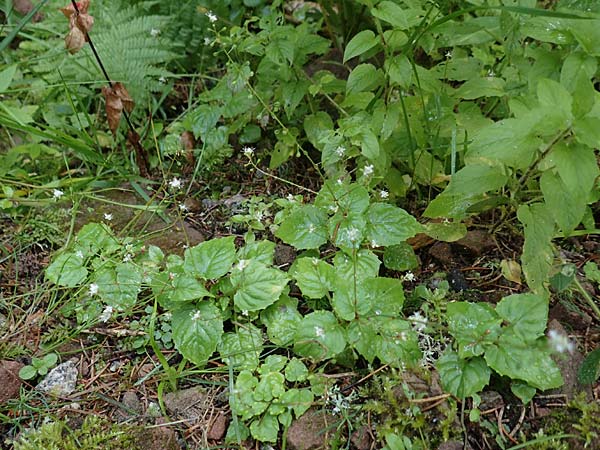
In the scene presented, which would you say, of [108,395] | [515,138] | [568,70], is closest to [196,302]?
[108,395]

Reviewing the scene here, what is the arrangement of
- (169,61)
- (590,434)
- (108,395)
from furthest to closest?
1. (169,61)
2. (108,395)
3. (590,434)

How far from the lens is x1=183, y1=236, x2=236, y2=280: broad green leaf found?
2.18m

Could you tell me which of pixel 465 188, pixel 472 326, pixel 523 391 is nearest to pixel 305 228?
pixel 465 188

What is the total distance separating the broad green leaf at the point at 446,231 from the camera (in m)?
2.28

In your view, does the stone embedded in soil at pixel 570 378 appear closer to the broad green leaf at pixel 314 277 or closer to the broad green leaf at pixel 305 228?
the broad green leaf at pixel 314 277

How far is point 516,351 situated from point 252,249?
3.63 ft

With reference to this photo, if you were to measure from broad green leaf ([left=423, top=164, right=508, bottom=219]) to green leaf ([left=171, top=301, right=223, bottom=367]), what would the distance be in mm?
952

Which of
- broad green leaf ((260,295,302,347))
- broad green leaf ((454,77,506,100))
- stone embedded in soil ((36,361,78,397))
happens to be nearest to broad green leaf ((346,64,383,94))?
broad green leaf ((454,77,506,100))

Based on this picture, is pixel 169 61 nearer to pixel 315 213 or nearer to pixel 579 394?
pixel 315 213

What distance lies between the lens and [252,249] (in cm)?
233

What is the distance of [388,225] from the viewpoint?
7.30 feet

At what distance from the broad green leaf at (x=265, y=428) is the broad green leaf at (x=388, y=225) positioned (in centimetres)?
78

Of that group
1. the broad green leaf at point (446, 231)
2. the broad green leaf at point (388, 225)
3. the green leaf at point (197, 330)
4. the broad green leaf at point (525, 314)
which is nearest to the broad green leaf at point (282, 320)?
the green leaf at point (197, 330)

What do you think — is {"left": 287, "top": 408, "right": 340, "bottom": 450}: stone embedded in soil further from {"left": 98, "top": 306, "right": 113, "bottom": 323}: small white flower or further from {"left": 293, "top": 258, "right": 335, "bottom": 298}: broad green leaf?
{"left": 98, "top": 306, "right": 113, "bottom": 323}: small white flower
